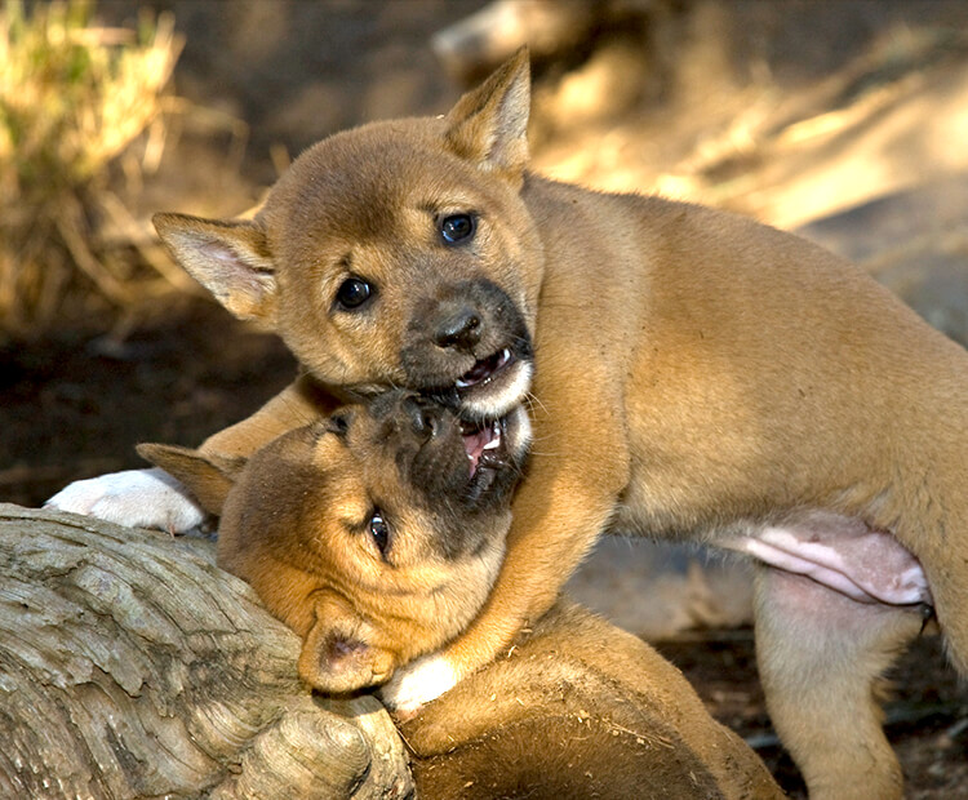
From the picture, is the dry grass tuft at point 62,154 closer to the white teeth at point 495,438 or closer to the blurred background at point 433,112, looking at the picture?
the blurred background at point 433,112

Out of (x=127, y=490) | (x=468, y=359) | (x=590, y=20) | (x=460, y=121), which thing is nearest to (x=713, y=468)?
(x=468, y=359)

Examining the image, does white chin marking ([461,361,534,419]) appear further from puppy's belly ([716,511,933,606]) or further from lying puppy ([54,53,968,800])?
puppy's belly ([716,511,933,606])

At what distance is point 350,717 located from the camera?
3711 mm

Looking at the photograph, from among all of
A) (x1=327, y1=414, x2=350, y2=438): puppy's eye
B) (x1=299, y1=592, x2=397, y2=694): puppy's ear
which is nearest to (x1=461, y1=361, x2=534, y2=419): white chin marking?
(x1=327, y1=414, x2=350, y2=438): puppy's eye

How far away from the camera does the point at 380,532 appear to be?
12.9ft

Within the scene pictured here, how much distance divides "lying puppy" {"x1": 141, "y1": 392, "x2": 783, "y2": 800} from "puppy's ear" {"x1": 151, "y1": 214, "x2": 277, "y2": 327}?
65cm

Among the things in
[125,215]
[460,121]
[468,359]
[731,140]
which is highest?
[460,121]

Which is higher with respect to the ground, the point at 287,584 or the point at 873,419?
the point at 287,584

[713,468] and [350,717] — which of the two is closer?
[350,717]

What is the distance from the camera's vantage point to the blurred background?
6758 millimetres

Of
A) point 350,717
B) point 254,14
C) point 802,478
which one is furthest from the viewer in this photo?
point 254,14

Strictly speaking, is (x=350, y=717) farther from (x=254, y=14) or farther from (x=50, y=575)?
(x=254, y=14)

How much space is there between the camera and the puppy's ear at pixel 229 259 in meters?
4.38

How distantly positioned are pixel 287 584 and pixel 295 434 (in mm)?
523
